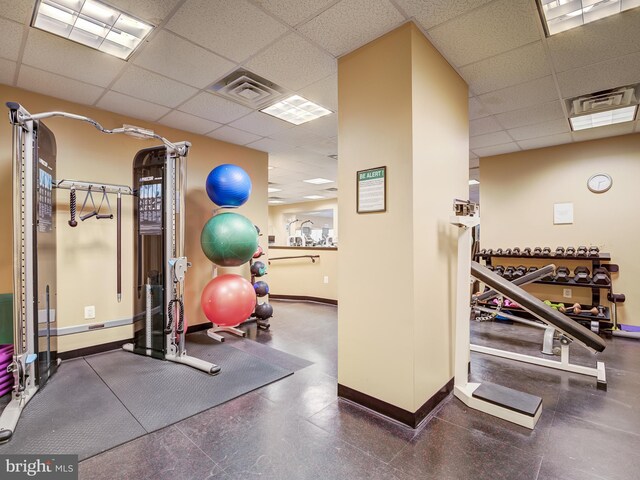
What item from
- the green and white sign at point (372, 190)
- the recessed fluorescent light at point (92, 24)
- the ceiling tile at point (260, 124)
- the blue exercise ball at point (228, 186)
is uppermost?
the recessed fluorescent light at point (92, 24)

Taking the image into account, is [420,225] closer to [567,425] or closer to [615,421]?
[567,425]

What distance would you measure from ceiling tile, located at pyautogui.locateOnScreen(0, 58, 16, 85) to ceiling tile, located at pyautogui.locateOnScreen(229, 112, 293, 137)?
1.93 meters

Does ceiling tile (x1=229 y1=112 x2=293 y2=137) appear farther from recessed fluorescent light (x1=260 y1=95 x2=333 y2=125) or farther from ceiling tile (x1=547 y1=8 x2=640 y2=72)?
ceiling tile (x1=547 y1=8 x2=640 y2=72)

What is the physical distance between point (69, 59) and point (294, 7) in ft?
6.31

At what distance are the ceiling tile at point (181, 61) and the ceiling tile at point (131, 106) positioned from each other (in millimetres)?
759

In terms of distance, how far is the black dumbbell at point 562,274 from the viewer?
4340 millimetres

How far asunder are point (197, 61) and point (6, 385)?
2.98m

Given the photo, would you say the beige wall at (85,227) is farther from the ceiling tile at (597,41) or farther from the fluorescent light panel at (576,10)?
the ceiling tile at (597,41)

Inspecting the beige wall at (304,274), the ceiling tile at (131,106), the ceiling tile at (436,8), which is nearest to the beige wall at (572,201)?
the beige wall at (304,274)

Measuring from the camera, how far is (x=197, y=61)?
253cm

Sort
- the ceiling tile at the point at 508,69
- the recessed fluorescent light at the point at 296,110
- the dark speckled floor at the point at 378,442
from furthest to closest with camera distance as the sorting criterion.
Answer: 1. the recessed fluorescent light at the point at 296,110
2. the ceiling tile at the point at 508,69
3. the dark speckled floor at the point at 378,442

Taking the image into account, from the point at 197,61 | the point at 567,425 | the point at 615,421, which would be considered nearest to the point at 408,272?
the point at 567,425

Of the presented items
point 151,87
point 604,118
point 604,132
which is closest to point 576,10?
point 604,118

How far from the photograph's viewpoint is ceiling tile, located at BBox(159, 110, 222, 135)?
365 cm
